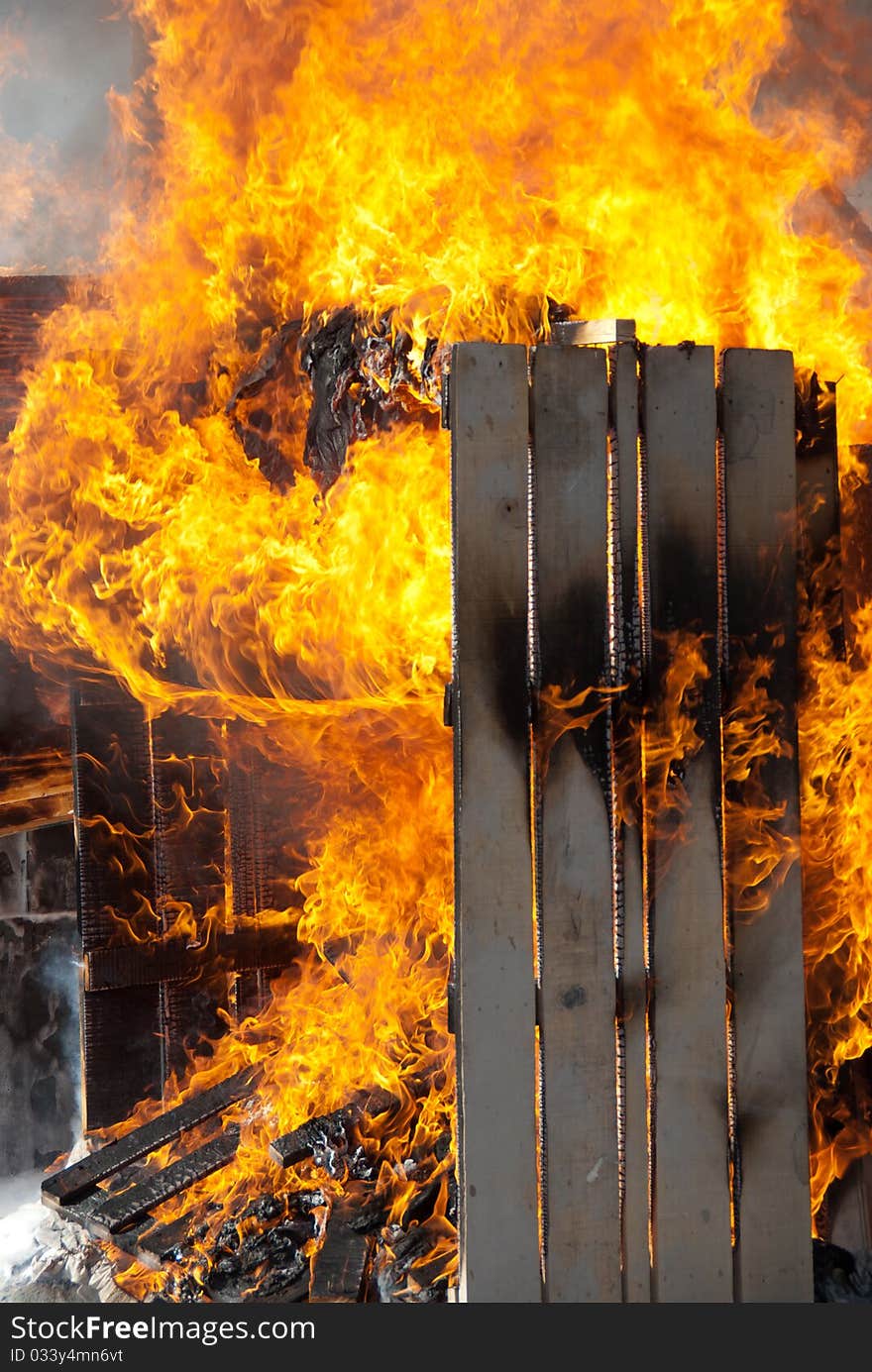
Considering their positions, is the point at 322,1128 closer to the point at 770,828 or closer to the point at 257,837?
the point at 257,837

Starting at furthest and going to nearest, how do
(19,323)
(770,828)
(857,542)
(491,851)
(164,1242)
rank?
(19,323), (164,1242), (857,542), (770,828), (491,851)

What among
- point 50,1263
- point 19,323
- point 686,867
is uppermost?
point 19,323

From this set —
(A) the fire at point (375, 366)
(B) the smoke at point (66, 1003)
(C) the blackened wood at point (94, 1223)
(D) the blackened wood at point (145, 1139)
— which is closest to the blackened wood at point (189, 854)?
(A) the fire at point (375, 366)

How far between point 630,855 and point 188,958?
3.13m

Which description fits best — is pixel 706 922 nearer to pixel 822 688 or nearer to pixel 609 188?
pixel 822 688

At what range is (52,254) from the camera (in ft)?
18.3

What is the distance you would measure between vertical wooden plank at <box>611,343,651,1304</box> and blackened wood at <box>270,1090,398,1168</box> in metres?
1.71

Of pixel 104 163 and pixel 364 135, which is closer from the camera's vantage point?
pixel 364 135

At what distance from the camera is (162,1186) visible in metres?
4.52

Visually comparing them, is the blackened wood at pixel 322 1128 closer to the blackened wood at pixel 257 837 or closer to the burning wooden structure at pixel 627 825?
the blackened wood at pixel 257 837

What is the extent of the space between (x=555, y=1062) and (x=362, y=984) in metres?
2.29

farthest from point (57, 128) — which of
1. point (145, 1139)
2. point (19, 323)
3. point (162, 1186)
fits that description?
point (162, 1186)

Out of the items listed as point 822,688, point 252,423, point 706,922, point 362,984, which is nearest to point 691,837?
point 706,922

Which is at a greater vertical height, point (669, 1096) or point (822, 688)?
point (822, 688)
